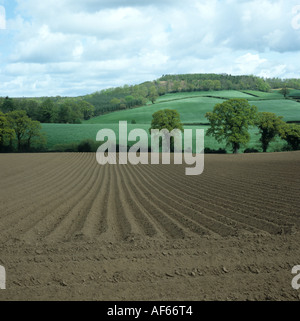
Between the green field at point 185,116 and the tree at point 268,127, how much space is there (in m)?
1.68

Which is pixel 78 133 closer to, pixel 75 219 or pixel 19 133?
pixel 19 133

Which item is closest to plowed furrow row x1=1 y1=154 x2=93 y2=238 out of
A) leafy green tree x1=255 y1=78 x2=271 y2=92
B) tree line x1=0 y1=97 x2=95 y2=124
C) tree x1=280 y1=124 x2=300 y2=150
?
tree x1=280 y1=124 x2=300 y2=150

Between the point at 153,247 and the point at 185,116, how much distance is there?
8102cm

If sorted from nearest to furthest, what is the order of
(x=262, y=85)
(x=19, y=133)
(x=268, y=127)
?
(x=268, y=127) → (x=19, y=133) → (x=262, y=85)

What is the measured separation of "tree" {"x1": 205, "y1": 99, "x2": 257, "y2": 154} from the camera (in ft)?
166

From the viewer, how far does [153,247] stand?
299 inches

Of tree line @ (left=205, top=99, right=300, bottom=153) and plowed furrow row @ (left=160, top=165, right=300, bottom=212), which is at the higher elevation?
tree line @ (left=205, top=99, right=300, bottom=153)

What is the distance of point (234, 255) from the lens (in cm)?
714

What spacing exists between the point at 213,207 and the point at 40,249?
614 cm

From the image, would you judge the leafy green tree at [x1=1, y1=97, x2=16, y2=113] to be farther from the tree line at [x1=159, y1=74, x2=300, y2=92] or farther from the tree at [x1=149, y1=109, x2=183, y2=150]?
the tree line at [x1=159, y1=74, x2=300, y2=92]

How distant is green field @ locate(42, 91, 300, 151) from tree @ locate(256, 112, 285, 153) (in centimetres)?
168

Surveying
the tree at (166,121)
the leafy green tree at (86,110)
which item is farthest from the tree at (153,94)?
the tree at (166,121)

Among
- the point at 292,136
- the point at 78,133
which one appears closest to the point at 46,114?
the point at 78,133
